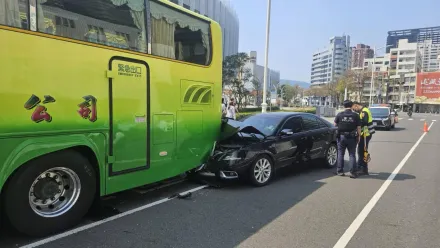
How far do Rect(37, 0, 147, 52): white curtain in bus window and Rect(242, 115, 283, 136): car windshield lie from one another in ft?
10.5

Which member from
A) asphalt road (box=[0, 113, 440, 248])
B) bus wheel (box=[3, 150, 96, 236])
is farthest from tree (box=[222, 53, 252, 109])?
bus wheel (box=[3, 150, 96, 236])

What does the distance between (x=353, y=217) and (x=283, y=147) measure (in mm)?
2380

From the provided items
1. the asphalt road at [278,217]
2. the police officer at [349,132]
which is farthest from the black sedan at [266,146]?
the police officer at [349,132]

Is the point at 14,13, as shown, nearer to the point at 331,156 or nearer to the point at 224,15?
the point at 331,156

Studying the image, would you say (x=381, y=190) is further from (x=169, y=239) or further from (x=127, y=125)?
(x=127, y=125)

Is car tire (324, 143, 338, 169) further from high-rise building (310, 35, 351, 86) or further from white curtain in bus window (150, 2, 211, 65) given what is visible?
high-rise building (310, 35, 351, 86)

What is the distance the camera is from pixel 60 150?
4.07 m

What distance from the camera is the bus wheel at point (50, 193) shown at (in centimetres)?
374

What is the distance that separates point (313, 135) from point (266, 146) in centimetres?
178

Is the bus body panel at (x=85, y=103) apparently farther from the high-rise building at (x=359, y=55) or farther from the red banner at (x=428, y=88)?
the high-rise building at (x=359, y=55)

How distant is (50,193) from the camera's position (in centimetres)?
413

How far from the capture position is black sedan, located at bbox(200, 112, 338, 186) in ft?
20.8

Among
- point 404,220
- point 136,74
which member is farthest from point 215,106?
point 404,220

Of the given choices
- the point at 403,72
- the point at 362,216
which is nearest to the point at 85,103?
the point at 362,216
